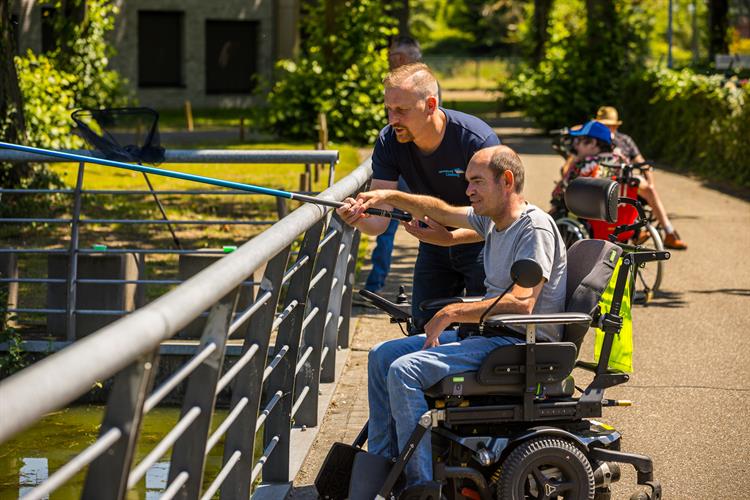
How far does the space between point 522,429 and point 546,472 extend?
18 centimetres

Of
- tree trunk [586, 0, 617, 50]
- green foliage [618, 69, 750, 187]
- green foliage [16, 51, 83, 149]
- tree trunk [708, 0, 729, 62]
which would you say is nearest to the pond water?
green foliage [16, 51, 83, 149]

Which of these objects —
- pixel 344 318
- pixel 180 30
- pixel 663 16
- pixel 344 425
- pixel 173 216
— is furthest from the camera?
pixel 663 16

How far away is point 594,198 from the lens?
5.30 metres

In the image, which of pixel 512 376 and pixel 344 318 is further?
pixel 344 318

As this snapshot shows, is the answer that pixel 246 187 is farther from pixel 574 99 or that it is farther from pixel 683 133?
pixel 574 99

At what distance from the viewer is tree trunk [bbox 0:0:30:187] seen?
1493 cm

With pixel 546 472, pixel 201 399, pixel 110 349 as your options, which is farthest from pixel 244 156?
pixel 110 349

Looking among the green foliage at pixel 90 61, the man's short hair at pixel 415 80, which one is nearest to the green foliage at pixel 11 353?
the man's short hair at pixel 415 80

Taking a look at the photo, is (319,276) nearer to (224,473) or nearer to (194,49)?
(224,473)

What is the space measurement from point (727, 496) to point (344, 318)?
10.7 feet

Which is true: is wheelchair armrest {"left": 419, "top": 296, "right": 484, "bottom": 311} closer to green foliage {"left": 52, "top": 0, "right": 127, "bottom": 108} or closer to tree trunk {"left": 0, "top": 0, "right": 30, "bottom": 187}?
tree trunk {"left": 0, "top": 0, "right": 30, "bottom": 187}

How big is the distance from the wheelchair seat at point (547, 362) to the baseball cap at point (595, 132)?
5352 millimetres

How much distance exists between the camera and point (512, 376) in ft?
15.4

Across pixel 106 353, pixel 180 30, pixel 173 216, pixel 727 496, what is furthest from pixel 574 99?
pixel 106 353
